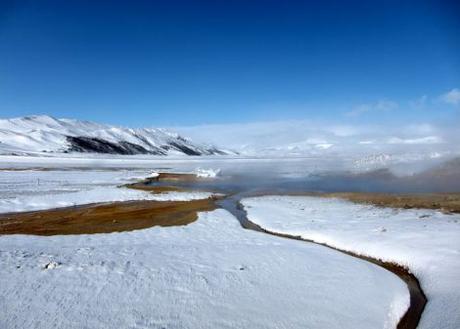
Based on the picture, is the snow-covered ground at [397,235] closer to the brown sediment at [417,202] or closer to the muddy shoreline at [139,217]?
the muddy shoreline at [139,217]

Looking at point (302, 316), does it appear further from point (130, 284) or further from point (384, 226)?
point (384, 226)

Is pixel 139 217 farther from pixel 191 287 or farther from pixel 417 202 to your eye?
pixel 417 202

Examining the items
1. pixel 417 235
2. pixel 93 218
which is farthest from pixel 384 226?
pixel 93 218

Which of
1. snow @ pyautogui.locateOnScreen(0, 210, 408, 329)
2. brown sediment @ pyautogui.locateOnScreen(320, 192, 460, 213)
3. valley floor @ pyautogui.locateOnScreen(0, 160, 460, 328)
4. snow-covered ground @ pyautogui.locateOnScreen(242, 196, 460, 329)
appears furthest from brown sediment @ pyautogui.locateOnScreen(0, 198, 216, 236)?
brown sediment @ pyautogui.locateOnScreen(320, 192, 460, 213)

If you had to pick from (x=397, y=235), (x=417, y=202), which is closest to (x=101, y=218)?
(x=397, y=235)

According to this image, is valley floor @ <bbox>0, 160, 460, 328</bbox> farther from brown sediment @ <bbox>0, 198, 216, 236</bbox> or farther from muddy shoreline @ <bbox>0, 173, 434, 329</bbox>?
brown sediment @ <bbox>0, 198, 216, 236</bbox>
